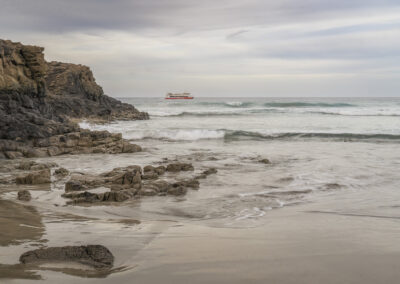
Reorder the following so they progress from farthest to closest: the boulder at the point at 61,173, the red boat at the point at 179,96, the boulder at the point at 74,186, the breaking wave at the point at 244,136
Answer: the red boat at the point at 179,96
the breaking wave at the point at 244,136
the boulder at the point at 61,173
the boulder at the point at 74,186

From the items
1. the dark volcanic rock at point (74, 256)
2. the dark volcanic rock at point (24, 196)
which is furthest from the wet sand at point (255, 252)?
the dark volcanic rock at point (24, 196)

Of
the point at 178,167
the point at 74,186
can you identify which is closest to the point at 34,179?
the point at 74,186

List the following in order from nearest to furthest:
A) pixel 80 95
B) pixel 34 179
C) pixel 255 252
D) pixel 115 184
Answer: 1. pixel 255 252
2. pixel 115 184
3. pixel 34 179
4. pixel 80 95

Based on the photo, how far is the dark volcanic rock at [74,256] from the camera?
298 cm

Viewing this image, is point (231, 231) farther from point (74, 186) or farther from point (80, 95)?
point (80, 95)

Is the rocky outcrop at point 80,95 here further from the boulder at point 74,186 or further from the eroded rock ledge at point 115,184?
the boulder at point 74,186

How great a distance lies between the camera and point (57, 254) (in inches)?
122

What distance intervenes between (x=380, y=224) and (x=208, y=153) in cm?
839

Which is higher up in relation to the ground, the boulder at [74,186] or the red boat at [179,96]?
the red boat at [179,96]

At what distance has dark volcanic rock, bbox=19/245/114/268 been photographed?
2980mm

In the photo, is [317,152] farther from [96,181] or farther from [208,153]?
[96,181]

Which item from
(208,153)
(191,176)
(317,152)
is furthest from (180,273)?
(317,152)

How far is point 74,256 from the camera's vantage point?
10.1ft

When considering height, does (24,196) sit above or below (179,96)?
below
